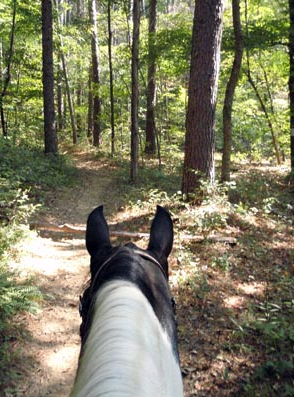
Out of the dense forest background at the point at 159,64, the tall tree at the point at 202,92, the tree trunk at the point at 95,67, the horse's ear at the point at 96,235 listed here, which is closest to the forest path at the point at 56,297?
the tall tree at the point at 202,92

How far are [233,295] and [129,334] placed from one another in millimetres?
4682

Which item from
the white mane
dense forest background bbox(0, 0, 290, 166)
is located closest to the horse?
the white mane

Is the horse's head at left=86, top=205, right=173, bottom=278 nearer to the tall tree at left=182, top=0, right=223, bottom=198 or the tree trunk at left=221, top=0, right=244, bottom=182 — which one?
the tall tree at left=182, top=0, right=223, bottom=198

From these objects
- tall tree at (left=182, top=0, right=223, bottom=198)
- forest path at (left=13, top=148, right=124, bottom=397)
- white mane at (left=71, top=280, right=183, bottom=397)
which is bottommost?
forest path at (left=13, top=148, right=124, bottom=397)

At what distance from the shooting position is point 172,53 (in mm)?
11523

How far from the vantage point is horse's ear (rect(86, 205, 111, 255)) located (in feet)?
6.36

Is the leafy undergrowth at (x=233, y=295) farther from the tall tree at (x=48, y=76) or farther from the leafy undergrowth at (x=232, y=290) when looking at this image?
the tall tree at (x=48, y=76)

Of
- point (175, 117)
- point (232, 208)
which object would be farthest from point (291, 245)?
point (175, 117)

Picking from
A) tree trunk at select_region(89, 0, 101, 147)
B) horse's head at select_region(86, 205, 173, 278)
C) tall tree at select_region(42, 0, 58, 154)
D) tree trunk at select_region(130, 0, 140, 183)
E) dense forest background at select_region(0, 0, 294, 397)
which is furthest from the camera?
tree trunk at select_region(89, 0, 101, 147)

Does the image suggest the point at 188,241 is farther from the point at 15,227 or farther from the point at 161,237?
the point at 161,237

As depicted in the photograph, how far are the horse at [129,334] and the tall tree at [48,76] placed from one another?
12.1 metres

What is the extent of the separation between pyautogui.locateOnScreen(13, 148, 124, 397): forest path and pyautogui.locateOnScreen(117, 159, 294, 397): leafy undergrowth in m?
1.42

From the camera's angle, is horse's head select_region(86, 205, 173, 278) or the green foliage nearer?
horse's head select_region(86, 205, 173, 278)

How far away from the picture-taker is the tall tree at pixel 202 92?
7410 millimetres
